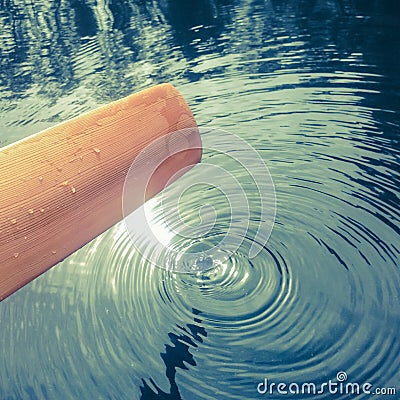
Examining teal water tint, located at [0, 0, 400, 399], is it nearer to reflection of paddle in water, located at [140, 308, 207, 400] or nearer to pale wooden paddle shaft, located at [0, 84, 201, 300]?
reflection of paddle in water, located at [140, 308, 207, 400]

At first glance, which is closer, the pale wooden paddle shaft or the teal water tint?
the pale wooden paddle shaft

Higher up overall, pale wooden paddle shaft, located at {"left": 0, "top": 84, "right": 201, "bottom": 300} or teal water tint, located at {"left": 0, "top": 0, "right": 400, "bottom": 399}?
pale wooden paddle shaft, located at {"left": 0, "top": 84, "right": 201, "bottom": 300}

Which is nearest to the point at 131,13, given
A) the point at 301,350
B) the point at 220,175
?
the point at 220,175

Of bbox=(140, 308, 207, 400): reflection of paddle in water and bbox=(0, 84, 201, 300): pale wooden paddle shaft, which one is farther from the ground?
bbox=(0, 84, 201, 300): pale wooden paddle shaft

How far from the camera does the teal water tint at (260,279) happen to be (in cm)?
165

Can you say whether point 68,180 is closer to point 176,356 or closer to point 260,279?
point 176,356

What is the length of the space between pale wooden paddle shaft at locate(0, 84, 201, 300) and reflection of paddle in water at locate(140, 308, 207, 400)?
0.63m

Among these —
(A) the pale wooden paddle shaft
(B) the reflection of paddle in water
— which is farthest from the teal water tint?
(A) the pale wooden paddle shaft

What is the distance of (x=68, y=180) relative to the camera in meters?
1.21

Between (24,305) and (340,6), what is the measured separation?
478 cm

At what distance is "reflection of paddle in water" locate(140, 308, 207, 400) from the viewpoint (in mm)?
1586

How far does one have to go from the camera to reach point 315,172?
258 centimetres

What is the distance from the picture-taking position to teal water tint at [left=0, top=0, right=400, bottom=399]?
165 centimetres

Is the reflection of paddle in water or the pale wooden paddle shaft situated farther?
the reflection of paddle in water
